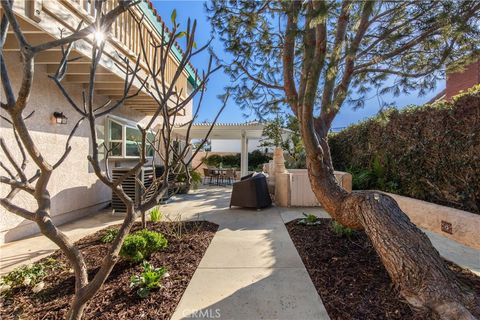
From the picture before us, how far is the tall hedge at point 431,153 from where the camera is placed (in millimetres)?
4043

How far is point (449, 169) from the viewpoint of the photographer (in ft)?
14.5

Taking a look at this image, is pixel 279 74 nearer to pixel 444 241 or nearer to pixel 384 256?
pixel 384 256

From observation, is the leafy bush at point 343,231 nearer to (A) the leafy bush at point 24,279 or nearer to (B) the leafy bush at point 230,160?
(A) the leafy bush at point 24,279

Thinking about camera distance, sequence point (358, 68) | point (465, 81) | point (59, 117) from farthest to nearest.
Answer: point (465, 81) → point (59, 117) → point (358, 68)

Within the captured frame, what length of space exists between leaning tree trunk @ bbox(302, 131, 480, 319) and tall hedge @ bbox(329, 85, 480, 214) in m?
1.88

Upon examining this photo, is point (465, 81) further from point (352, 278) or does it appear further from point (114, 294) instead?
point (114, 294)

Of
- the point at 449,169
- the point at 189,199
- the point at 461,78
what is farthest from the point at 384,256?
the point at 461,78

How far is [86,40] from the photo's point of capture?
88.9 inches

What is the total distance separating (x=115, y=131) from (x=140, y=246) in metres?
4.73

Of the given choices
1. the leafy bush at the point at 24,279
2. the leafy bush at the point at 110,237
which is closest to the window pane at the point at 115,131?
the leafy bush at the point at 110,237

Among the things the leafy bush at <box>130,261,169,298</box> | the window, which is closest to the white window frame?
the window

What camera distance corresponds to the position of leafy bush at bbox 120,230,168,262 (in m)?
3.02

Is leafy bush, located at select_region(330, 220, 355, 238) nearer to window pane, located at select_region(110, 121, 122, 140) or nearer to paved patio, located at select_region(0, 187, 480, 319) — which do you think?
paved patio, located at select_region(0, 187, 480, 319)

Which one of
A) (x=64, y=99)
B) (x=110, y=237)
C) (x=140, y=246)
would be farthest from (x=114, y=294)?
(x=64, y=99)
